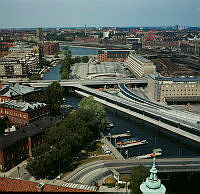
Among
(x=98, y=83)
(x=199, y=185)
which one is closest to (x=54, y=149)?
(x=199, y=185)

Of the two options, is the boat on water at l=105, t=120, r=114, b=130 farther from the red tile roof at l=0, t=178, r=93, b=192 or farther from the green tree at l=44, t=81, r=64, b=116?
the red tile roof at l=0, t=178, r=93, b=192

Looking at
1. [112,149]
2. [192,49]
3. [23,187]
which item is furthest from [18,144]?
[192,49]

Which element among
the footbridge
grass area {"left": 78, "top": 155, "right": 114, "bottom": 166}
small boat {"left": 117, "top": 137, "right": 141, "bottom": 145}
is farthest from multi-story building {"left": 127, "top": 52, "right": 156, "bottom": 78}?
grass area {"left": 78, "top": 155, "right": 114, "bottom": 166}

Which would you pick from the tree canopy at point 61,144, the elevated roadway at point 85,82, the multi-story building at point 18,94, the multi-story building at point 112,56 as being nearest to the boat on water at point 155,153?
the tree canopy at point 61,144

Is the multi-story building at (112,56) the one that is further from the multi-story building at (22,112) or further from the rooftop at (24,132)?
the rooftop at (24,132)

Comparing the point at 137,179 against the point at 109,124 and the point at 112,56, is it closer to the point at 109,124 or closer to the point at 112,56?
the point at 109,124

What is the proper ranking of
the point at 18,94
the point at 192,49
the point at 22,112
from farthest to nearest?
the point at 192,49, the point at 18,94, the point at 22,112
